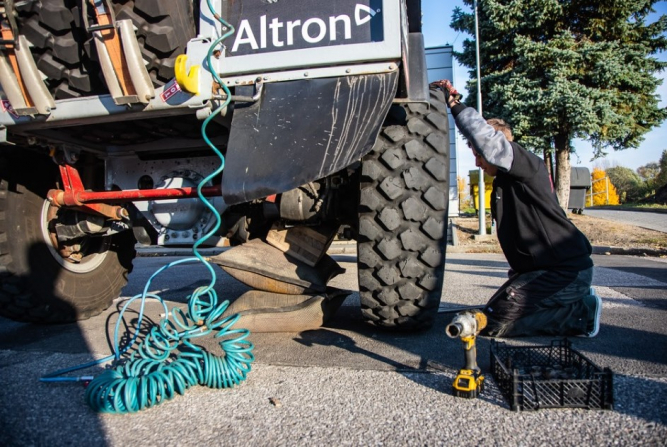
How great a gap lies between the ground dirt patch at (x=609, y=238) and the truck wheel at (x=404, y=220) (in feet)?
24.1

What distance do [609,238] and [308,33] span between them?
10827mm

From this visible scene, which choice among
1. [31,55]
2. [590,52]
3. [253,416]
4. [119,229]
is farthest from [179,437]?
[590,52]

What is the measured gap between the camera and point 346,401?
1.73 meters

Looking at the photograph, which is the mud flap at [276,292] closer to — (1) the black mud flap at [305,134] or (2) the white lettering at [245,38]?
(1) the black mud flap at [305,134]

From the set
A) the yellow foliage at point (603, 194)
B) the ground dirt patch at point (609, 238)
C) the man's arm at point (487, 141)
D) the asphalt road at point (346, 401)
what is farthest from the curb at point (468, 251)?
the yellow foliage at point (603, 194)

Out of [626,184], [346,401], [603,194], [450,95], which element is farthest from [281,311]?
[626,184]

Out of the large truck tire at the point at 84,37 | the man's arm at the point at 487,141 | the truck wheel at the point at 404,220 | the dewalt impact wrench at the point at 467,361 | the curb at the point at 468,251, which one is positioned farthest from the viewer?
the curb at the point at 468,251

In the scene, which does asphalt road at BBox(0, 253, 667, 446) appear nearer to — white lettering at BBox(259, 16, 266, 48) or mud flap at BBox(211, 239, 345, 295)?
mud flap at BBox(211, 239, 345, 295)

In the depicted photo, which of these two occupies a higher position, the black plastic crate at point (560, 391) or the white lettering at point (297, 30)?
the white lettering at point (297, 30)

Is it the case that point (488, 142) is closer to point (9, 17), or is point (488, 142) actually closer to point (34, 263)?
point (9, 17)

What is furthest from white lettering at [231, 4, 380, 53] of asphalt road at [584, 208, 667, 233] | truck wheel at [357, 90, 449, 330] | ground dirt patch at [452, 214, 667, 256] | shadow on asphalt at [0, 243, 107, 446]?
asphalt road at [584, 208, 667, 233]

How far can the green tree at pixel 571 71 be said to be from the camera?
13.5 meters

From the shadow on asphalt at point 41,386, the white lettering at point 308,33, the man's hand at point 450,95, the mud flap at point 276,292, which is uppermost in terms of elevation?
the white lettering at point 308,33

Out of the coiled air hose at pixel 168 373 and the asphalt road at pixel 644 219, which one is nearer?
the coiled air hose at pixel 168 373
